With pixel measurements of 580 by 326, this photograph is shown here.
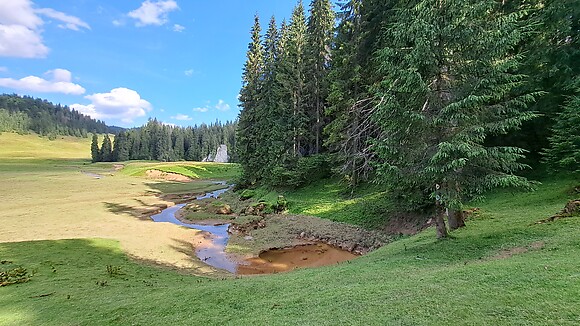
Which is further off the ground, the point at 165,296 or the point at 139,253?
the point at 165,296

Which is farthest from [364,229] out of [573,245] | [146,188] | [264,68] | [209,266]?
[146,188]

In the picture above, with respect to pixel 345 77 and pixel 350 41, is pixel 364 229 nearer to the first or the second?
pixel 345 77

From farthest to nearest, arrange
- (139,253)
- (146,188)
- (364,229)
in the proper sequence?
(146,188), (364,229), (139,253)

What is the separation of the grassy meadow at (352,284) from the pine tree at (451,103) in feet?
5.87

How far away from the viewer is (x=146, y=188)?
47219mm

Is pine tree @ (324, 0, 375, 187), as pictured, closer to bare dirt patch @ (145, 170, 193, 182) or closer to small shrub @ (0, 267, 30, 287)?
→ small shrub @ (0, 267, 30, 287)

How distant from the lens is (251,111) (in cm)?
3725

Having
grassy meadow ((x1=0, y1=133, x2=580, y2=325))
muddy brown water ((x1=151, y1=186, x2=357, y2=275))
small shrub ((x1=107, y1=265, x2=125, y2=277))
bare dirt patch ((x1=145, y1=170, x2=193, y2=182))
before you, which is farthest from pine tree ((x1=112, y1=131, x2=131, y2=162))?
small shrub ((x1=107, y1=265, x2=125, y2=277))

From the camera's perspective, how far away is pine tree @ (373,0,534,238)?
9398 millimetres

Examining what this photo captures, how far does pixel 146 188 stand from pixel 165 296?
140 ft

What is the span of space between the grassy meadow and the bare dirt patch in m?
45.5

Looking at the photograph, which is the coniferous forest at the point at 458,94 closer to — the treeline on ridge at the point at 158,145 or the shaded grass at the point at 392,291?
the shaded grass at the point at 392,291

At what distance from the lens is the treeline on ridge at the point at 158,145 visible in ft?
377

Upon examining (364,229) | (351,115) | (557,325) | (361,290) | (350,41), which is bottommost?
(364,229)
